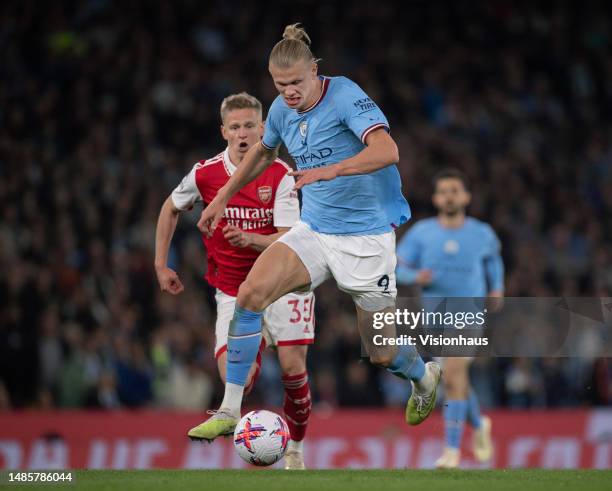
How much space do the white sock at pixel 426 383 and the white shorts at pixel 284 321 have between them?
3.02 ft

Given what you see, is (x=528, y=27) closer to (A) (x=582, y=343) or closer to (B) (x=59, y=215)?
(A) (x=582, y=343)

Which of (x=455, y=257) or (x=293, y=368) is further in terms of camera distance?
(x=455, y=257)

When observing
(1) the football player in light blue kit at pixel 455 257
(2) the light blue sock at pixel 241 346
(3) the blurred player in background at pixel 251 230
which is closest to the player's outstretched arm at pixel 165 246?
(3) the blurred player in background at pixel 251 230

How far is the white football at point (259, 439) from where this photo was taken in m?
7.02

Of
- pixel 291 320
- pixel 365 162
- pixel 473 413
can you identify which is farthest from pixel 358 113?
pixel 473 413

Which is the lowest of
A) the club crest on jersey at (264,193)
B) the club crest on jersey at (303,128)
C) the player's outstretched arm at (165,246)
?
the player's outstretched arm at (165,246)

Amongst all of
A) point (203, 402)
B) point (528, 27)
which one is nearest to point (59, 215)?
point (203, 402)

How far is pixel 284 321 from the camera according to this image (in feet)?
26.4

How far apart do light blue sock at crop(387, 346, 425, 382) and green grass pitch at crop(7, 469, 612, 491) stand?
619 mm

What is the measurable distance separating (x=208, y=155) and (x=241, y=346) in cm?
885

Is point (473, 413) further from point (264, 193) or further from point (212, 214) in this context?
point (212, 214)

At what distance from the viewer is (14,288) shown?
41.7ft

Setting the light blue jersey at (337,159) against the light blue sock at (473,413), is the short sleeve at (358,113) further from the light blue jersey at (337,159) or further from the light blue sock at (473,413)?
the light blue sock at (473,413)

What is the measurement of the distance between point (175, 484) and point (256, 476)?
66cm
